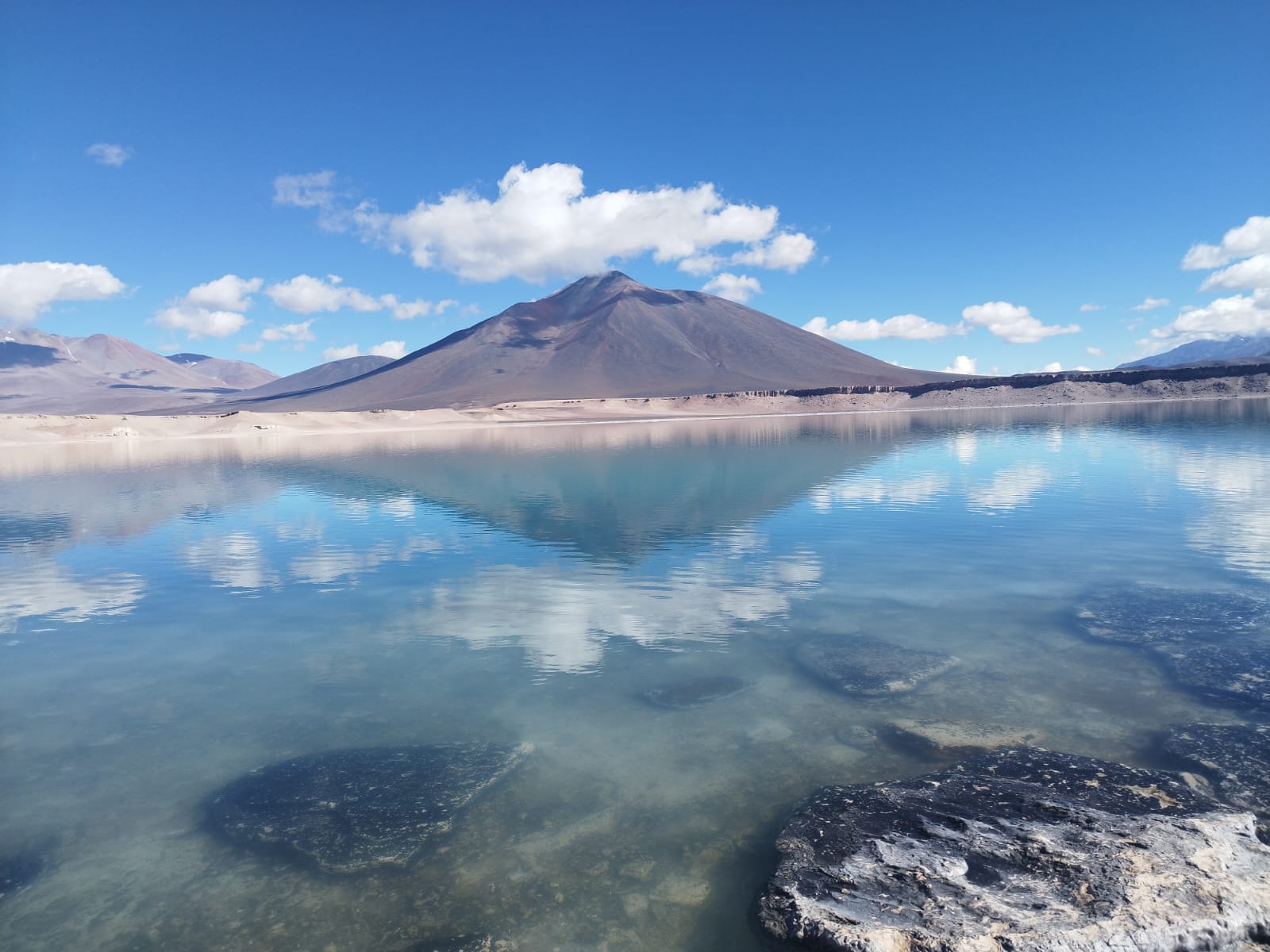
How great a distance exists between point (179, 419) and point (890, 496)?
107 m

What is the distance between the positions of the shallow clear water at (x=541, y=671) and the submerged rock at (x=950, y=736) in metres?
0.23

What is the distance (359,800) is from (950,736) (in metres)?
7.21

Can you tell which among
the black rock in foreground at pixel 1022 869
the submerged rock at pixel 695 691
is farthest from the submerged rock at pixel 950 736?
the submerged rock at pixel 695 691

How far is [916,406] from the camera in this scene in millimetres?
133500

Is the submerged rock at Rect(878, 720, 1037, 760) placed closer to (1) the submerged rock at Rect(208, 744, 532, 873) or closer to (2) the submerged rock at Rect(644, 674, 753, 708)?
(2) the submerged rock at Rect(644, 674, 753, 708)

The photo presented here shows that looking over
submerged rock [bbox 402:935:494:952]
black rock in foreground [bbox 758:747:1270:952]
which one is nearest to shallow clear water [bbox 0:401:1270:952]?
submerged rock [bbox 402:935:494:952]

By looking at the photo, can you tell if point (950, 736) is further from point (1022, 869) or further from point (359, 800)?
point (359, 800)

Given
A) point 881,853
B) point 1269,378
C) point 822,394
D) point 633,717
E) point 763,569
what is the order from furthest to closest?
point 822,394 < point 1269,378 < point 763,569 < point 633,717 < point 881,853

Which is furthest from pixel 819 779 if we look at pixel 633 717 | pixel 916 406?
pixel 916 406

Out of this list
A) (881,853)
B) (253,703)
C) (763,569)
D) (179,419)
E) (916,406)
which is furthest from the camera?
(916,406)

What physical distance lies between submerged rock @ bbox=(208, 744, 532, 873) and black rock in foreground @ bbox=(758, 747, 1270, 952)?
371cm

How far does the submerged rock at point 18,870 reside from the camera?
6.95 metres

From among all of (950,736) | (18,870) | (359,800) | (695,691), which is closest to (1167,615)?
(950,736)

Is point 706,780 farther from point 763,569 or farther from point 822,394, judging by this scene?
point 822,394
